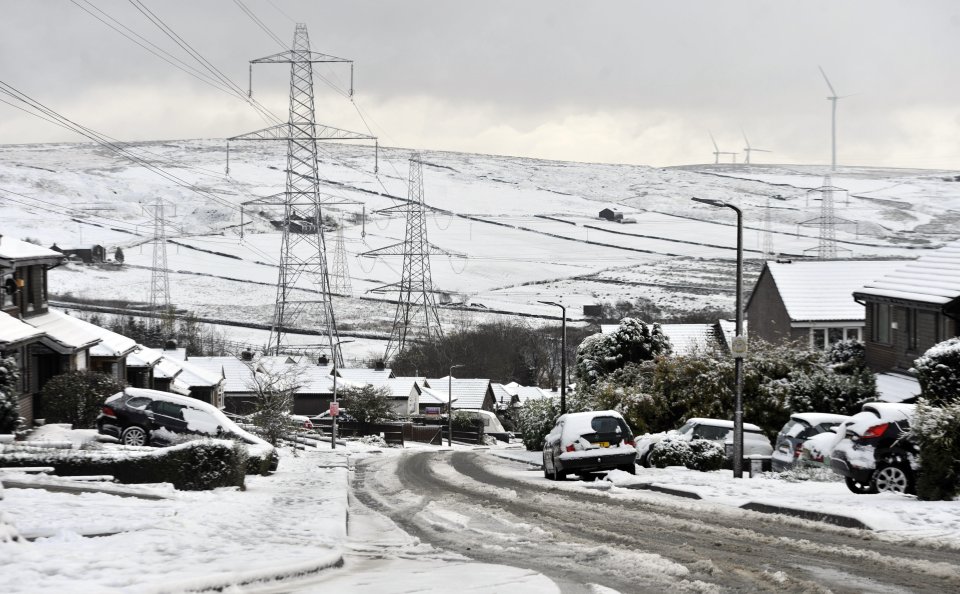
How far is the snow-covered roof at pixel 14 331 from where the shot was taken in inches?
1371

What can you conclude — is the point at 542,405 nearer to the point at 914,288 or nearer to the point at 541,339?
the point at 914,288

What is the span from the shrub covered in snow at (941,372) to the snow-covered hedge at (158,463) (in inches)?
643

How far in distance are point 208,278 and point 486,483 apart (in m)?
142

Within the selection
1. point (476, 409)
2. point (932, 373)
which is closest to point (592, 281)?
point (476, 409)

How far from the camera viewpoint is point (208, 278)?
16325 centimetres

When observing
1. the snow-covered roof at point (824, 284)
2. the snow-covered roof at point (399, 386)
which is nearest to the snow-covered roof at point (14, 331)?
the snow-covered roof at point (824, 284)

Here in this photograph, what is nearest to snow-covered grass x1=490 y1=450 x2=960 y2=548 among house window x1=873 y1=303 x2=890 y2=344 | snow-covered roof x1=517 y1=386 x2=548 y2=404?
house window x1=873 y1=303 x2=890 y2=344

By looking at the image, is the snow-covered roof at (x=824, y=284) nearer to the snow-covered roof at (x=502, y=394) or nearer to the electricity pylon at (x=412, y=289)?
the electricity pylon at (x=412, y=289)

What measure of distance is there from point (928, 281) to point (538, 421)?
20643 mm

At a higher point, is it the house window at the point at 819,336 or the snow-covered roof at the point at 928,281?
the snow-covered roof at the point at 928,281

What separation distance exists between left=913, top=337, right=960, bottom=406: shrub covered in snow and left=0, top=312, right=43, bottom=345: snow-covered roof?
2655cm

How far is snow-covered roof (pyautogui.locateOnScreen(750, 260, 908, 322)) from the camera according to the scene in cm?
5428

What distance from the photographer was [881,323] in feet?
132

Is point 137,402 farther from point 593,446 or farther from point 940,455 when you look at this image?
point 940,455
